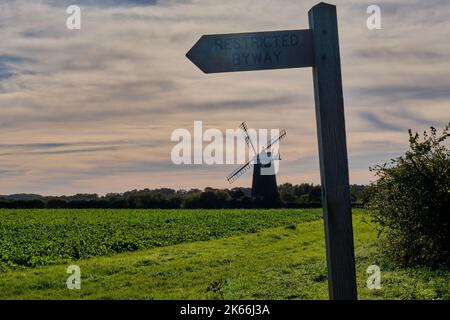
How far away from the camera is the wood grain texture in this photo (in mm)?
4598

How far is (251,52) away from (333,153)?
1.19 meters

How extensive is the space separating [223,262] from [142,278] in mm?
3298

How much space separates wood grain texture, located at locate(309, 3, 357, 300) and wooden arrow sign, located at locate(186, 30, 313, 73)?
136 mm

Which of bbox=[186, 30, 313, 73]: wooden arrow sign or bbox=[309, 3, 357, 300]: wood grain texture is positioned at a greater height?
bbox=[186, 30, 313, 73]: wooden arrow sign

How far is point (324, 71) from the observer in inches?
184

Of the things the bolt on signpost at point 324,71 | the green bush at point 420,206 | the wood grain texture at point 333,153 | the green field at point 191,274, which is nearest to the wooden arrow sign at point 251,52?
the bolt on signpost at point 324,71

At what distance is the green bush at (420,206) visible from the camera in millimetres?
11711

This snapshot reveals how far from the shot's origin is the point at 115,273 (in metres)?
13.2

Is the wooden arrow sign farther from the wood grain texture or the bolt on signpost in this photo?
the wood grain texture

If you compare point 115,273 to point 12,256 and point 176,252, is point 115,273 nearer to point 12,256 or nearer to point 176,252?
point 176,252

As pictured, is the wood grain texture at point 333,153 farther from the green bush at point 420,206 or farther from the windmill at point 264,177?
the windmill at point 264,177

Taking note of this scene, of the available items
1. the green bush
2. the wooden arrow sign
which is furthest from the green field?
the wooden arrow sign

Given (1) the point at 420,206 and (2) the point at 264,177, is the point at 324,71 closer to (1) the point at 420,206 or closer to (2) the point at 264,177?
(1) the point at 420,206

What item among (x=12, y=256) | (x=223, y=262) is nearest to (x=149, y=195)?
(x=12, y=256)
